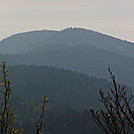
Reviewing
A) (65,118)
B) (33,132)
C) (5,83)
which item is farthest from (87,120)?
(5,83)

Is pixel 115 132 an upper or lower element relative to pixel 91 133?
lower

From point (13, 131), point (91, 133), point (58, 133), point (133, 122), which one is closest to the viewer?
point (133, 122)

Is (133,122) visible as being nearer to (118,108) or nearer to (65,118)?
(118,108)

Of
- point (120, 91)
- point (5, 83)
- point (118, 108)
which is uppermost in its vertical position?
point (5, 83)

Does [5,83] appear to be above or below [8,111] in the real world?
above

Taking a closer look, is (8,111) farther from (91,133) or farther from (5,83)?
(91,133)

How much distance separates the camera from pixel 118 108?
19.3ft

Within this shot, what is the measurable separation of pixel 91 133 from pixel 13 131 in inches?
5778

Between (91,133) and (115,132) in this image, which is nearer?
(115,132)

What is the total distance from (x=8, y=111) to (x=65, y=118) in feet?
539

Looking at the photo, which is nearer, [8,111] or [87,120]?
[8,111]

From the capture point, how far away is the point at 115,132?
6039 millimetres

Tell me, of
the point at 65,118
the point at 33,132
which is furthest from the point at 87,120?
the point at 33,132

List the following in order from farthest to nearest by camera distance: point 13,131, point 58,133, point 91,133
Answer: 1. point 58,133
2. point 91,133
3. point 13,131
